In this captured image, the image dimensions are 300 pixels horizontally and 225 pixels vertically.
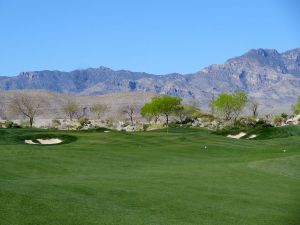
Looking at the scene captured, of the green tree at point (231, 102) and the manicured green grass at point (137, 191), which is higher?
the green tree at point (231, 102)

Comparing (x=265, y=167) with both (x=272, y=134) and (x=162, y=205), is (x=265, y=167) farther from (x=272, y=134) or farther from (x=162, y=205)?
(x=272, y=134)

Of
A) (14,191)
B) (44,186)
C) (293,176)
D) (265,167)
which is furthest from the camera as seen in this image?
(265,167)

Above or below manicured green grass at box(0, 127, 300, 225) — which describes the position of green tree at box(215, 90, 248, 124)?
above

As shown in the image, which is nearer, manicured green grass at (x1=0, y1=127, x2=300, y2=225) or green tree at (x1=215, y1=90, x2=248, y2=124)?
manicured green grass at (x1=0, y1=127, x2=300, y2=225)

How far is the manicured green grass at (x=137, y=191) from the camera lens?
442 inches

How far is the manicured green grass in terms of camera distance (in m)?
11.2

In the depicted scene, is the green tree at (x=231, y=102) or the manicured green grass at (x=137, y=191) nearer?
the manicured green grass at (x=137, y=191)

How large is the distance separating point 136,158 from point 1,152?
6.70 m

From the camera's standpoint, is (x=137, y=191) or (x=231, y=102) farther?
(x=231, y=102)

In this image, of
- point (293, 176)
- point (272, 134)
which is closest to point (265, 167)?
point (293, 176)

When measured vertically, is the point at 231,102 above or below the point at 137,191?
above

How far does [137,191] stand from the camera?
14406 mm

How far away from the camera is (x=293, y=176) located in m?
20.9

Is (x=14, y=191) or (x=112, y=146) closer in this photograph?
(x=14, y=191)
